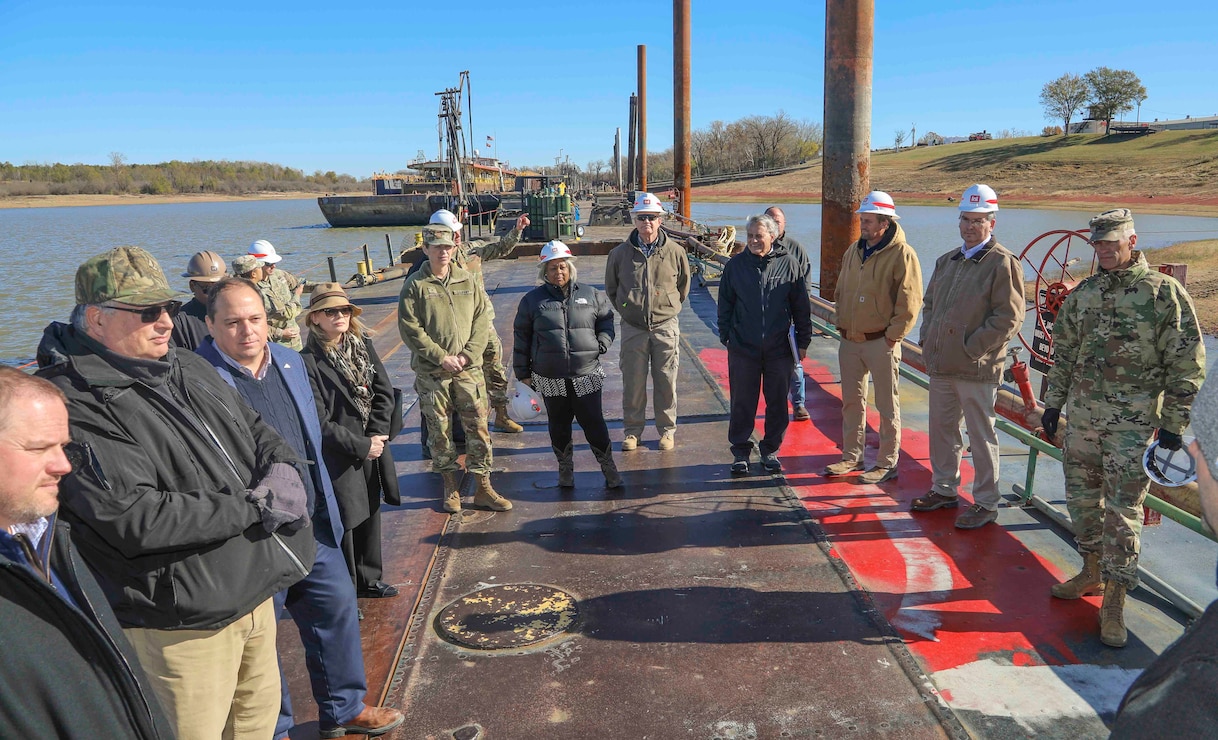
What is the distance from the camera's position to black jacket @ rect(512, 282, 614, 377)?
516 cm

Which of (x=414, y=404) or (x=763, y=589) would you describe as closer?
(x=763, y=589)

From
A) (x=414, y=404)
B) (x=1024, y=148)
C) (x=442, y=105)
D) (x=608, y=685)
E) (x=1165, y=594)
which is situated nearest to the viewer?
(x=608, y=685)

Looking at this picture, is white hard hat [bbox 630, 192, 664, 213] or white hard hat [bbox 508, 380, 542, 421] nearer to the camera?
white hard hat [bbox 508, 380, 542, 421]

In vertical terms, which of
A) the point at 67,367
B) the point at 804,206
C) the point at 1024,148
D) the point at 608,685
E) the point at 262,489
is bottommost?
the point at 608,685

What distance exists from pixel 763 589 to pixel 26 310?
1005 inches

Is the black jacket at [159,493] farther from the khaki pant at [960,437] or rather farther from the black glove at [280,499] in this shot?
the khaki pant at [960,437]

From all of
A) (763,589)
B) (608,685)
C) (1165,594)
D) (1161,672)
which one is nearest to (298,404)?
(608,685)

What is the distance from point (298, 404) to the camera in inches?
113

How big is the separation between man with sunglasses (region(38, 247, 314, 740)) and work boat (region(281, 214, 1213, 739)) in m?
1.05

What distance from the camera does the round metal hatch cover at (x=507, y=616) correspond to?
141 inches

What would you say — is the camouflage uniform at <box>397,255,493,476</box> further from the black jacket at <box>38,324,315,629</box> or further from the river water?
the river water

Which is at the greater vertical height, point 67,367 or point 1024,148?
point 1024,148

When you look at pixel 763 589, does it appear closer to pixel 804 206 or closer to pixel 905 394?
pixel 905 394

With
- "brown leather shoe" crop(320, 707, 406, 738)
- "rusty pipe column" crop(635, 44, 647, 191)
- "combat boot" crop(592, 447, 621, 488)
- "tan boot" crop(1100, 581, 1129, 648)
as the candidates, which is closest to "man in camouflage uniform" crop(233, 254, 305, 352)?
Answer: "combat boot" crop(592, 447, 621, 488)
